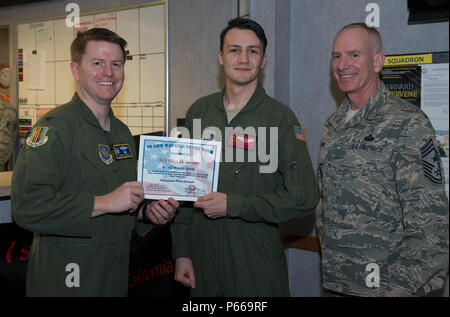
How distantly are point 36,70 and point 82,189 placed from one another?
2853 mm

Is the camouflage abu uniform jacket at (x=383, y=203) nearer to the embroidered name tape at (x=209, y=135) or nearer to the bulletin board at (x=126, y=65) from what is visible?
the embroidered name tape at (x=209, y=135)

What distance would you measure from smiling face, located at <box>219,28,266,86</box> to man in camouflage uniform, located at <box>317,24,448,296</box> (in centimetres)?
47

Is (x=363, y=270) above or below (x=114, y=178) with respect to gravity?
below

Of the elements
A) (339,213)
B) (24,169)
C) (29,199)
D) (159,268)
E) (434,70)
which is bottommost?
(159,268)

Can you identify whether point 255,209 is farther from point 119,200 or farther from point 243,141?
point 119,200

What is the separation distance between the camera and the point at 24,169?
1.53 m

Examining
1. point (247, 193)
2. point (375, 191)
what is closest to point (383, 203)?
point (375, 191)

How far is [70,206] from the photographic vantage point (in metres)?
1.56

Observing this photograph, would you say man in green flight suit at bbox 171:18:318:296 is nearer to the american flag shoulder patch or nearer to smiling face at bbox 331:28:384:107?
the american flag shoulder patch

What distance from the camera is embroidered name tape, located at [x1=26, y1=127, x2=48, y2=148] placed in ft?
5.05

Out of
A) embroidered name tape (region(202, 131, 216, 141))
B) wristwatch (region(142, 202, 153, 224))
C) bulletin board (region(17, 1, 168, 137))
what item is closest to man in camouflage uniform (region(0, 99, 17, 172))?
bulletin board (region(17, 1, 168, 137))
